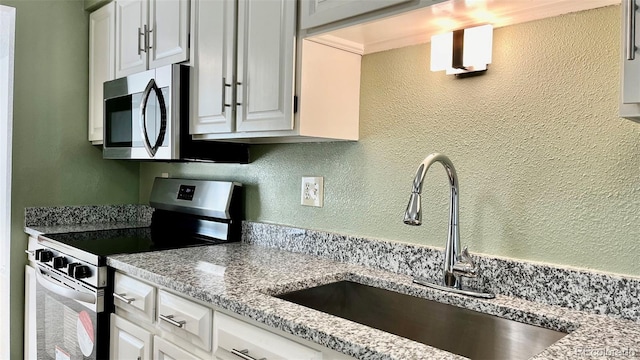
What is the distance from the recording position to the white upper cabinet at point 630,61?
0.87m

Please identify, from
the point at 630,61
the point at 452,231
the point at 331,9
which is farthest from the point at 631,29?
the point at 331,9

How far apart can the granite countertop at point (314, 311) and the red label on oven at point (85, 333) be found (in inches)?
10.9

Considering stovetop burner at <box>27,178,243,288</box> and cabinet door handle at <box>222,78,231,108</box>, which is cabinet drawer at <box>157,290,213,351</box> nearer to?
stovetop burner at <box>27,178,243,288</box>

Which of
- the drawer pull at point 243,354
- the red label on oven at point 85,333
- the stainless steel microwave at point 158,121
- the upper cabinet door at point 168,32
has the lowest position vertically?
the red label on oven at point 85,333

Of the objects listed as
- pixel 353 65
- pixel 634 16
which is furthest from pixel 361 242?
pixel 634 16

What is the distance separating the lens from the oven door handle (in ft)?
5.91

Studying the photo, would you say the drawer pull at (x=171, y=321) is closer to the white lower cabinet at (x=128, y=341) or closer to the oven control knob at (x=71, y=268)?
the white lower cabinet at (x=128, y=341)

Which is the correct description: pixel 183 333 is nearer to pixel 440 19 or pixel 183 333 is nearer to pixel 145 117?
pixel 145 117

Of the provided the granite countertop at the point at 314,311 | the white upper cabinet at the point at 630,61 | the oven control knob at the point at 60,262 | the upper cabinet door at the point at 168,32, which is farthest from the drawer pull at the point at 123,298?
the white upper cabinet at the point at 630,61

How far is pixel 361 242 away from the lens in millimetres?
1688

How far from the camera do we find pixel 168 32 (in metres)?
2.06

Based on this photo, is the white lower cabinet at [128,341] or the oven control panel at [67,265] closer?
the white lower cabinet at [128,341]

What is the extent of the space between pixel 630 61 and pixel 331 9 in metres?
0.80

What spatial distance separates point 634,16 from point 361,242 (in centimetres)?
105
